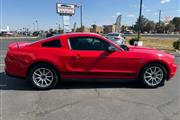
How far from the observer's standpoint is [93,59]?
5438 millimetres

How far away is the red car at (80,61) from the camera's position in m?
5.42

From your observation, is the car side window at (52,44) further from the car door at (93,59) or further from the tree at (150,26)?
the tree at (150,26)

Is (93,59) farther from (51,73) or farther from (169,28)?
(169,28)

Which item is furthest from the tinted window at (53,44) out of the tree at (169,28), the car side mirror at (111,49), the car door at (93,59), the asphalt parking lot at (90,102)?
the tree at (169,28)

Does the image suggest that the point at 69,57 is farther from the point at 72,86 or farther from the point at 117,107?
the point at 117,107

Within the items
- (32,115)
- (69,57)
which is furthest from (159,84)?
(32,115)

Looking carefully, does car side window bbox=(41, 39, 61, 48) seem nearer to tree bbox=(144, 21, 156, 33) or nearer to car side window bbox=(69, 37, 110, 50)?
car side window bbox=(69, 37, 110, 50)

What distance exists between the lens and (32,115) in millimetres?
3846

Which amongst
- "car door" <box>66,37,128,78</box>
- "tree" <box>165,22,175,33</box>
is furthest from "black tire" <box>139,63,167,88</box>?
"tree" <box>165,22,175,33</box>

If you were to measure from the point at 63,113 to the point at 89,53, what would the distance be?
6.33 ft

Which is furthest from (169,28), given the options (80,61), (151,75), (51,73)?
(51,73)

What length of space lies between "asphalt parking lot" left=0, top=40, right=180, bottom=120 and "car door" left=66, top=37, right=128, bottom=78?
0.42 meters

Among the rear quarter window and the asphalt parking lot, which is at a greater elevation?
the rear quarter window

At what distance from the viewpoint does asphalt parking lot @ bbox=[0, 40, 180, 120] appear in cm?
386
